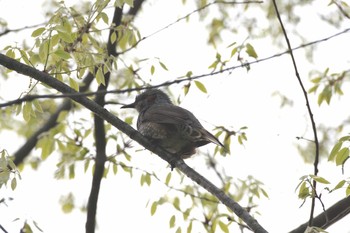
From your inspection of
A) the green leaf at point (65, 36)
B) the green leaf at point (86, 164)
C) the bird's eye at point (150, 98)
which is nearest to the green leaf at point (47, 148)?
the green leaf at point (86, 164)

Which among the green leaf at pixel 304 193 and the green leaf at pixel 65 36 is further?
the green leaf at pixel 65 36

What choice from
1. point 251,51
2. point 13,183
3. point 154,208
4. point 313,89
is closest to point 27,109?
point 13,183

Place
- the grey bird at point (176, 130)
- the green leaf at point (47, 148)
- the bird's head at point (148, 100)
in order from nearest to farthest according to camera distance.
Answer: the grey bird at point (176, 130), the green leaf at point (47, 148), the bird's head at point (148, 100)

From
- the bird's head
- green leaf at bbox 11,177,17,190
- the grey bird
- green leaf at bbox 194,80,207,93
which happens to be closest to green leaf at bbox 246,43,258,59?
green leaf at bbox 194,80,207,93

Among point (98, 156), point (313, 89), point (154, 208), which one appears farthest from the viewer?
point (313, 89)

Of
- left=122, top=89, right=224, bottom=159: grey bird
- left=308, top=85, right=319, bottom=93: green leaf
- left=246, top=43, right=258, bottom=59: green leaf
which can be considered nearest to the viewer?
left=246, top=43, right=258, bottom=59: green leaf

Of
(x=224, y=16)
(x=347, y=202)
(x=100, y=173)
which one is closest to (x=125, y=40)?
(x=100, y=173)

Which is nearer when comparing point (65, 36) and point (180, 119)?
point (65, 36)

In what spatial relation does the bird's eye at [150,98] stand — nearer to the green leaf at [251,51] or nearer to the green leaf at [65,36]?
the green leaf at [251,51]

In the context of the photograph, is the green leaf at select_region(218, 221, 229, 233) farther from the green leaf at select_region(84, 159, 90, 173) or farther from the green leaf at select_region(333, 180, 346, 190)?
the green leaf at select_region(333, 180, 346, 190)

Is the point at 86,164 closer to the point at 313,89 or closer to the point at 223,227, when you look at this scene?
the point at 223,227

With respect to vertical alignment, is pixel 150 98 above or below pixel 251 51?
above

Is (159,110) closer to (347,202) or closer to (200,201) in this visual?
(200,201)

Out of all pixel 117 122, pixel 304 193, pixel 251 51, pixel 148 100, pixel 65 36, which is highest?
pixel 148 100
